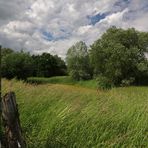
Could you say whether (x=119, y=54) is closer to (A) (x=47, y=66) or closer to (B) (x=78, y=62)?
(B) (x=78, y=62)

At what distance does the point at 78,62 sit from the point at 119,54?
29.3 meters

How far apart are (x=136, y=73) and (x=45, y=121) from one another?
55547 mm

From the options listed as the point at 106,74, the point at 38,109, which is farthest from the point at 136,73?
the point at 38,109

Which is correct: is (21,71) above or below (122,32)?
below

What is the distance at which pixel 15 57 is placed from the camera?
72812 millimetres

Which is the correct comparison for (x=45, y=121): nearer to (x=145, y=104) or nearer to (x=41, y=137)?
(x=41, y=137)

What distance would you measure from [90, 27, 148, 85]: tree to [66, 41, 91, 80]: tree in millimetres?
18601

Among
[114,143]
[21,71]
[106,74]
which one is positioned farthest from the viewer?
[21,71]

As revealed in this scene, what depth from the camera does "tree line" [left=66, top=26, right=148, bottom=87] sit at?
60469mm

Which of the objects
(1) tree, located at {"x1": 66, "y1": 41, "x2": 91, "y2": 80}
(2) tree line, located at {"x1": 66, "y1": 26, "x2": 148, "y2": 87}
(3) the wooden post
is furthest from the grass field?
(1) tree, located at {"x1": 66, "y1": 41, "x2": 91, "y2": 80}

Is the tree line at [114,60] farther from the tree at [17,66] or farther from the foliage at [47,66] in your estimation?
the foliage at [47,66]

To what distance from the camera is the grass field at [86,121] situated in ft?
21.9

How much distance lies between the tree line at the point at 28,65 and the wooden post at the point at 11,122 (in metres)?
52.8

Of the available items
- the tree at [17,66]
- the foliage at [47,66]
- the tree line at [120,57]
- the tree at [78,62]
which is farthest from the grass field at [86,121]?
the foliage at [47,66]
